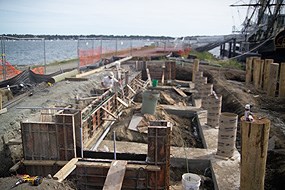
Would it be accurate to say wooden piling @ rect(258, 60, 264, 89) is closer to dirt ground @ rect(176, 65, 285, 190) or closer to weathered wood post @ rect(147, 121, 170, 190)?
dirt ground @ rect(176, 65, 285, 190)

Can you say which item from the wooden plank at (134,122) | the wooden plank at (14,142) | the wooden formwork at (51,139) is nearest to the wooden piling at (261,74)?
the wooden plank at (134,122)

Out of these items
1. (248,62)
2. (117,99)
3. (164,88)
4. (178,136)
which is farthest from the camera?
(248,62)

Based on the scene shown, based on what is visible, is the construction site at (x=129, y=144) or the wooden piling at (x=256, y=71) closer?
the construction site at (x=129, y=144)

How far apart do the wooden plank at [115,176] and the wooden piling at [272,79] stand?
12742 mm

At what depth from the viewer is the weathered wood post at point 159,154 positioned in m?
6.68

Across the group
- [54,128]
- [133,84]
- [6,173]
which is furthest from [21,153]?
[133,84]

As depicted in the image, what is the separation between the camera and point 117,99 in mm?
12148

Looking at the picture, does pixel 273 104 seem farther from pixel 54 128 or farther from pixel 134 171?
pixel 54 128

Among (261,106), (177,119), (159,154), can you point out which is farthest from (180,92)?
(159,154)

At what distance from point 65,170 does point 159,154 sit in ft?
7.74

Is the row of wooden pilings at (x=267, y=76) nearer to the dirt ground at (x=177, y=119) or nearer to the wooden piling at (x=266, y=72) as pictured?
the wooden piling at (x=266, y=72)

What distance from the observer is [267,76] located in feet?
57.7

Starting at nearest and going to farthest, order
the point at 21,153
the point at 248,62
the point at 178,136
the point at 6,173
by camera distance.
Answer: the point at 6,173, the point at 21,153, the point at 178,136, the point at 248,62

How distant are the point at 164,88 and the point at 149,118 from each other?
24.9ft
